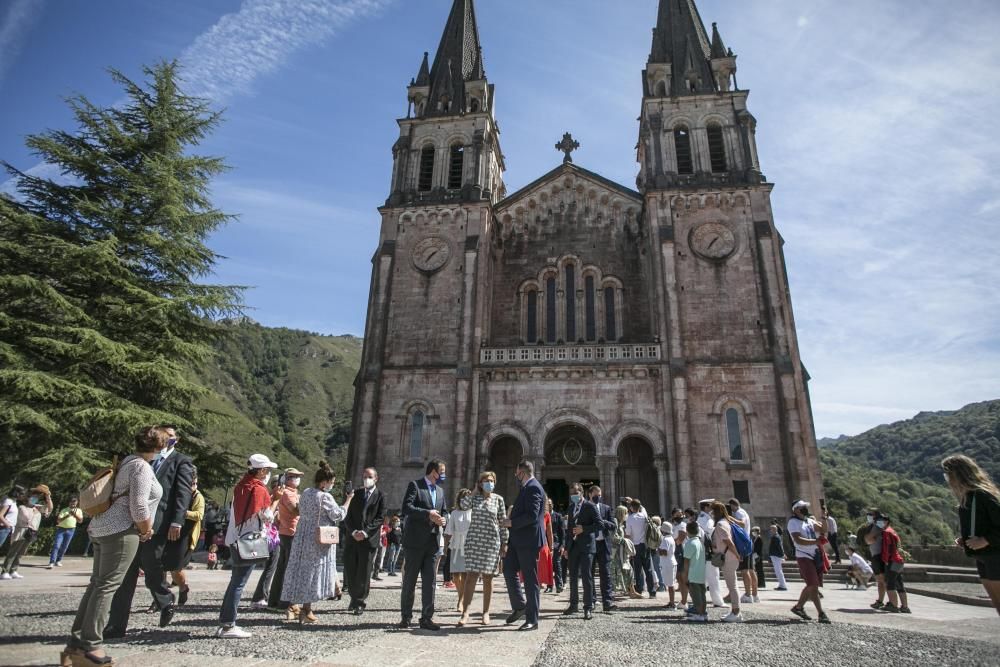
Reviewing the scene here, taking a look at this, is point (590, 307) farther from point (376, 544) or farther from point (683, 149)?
point (376, 544)

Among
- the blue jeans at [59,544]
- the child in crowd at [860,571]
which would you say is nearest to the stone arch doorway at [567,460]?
the child in crowd at [860,571]

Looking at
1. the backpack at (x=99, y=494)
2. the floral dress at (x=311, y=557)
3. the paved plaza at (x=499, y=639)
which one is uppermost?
the backpack at (x=99, y=494)

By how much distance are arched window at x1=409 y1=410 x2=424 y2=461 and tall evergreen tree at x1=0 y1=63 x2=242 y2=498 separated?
270 inches

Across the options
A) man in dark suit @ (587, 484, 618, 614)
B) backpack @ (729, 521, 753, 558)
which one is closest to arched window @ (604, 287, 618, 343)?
man in dark suit @ (587, 484, 618, 614)

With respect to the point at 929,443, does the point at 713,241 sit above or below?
below

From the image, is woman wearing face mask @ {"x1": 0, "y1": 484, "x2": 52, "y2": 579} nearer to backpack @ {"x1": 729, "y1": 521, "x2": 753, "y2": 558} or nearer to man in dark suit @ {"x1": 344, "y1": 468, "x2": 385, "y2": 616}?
man in dark suit @ {"x1": 344, "y1": 468, "x2": 385, "y2": 616}

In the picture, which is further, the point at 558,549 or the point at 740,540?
the point at 558,549

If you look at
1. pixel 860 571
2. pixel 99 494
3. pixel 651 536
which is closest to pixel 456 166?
pixel 651 536

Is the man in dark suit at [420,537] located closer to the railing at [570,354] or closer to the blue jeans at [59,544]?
the blue jeans at [59,544]

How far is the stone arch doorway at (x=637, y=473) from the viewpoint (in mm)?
21906

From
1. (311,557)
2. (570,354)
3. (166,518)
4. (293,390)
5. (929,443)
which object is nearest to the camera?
(166,518)

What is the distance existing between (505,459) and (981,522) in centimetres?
1868

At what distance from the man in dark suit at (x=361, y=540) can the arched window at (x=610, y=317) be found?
16.9 meters

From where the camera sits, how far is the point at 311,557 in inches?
272
